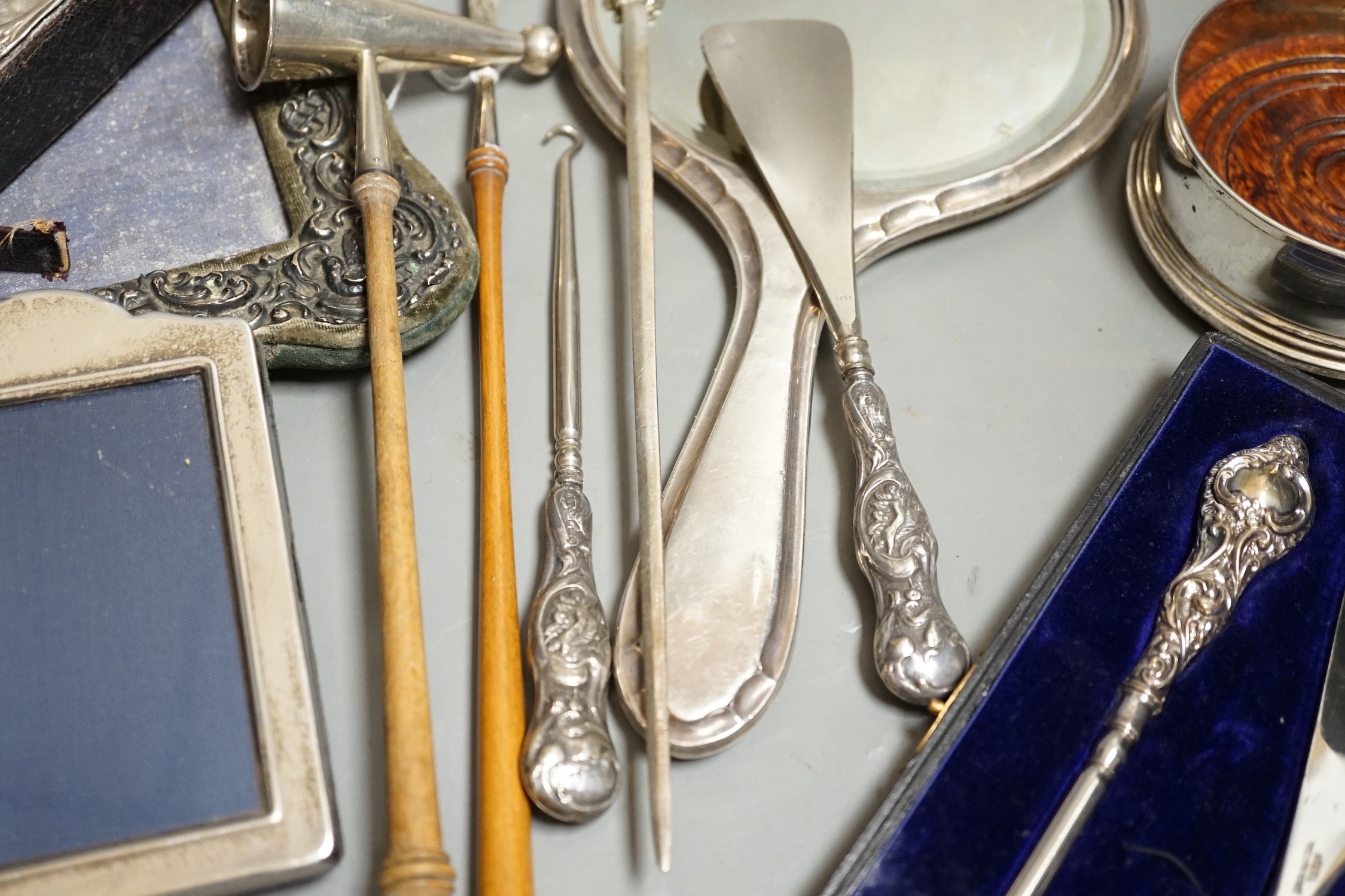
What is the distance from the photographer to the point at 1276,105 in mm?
1021

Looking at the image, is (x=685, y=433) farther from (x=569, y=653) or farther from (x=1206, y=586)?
(x=1206, y=586)

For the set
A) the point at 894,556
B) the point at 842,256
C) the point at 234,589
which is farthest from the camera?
the point at 842,256

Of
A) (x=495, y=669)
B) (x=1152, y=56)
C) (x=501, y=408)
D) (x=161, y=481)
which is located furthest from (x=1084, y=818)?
(x=1152, y=56)

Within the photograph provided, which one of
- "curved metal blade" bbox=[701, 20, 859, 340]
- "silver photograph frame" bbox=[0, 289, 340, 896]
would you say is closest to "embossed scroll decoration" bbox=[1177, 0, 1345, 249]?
"curved metal blade" bbox=[701, 20, 859, 340]

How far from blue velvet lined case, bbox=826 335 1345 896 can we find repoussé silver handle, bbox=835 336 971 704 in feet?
0.10

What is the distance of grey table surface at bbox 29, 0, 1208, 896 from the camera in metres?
0.77

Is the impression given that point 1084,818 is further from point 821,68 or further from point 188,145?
point 188,145

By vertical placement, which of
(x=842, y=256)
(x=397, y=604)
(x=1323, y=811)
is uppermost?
(x=842, y=256)

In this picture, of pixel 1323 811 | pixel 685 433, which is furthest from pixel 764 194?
pixel 1323 811

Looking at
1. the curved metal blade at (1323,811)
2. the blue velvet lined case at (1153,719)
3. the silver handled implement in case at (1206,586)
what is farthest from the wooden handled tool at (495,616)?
the curved metal blade at (1323,811)

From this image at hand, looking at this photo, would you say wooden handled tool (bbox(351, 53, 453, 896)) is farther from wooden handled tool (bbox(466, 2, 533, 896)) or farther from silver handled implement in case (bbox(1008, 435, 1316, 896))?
silver handled implement in case (bbox(1008, 435, 1316, 896))

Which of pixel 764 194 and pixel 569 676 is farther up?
pixel 764 194

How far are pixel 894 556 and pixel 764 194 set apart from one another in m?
0.34

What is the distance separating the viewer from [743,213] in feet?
3.21
